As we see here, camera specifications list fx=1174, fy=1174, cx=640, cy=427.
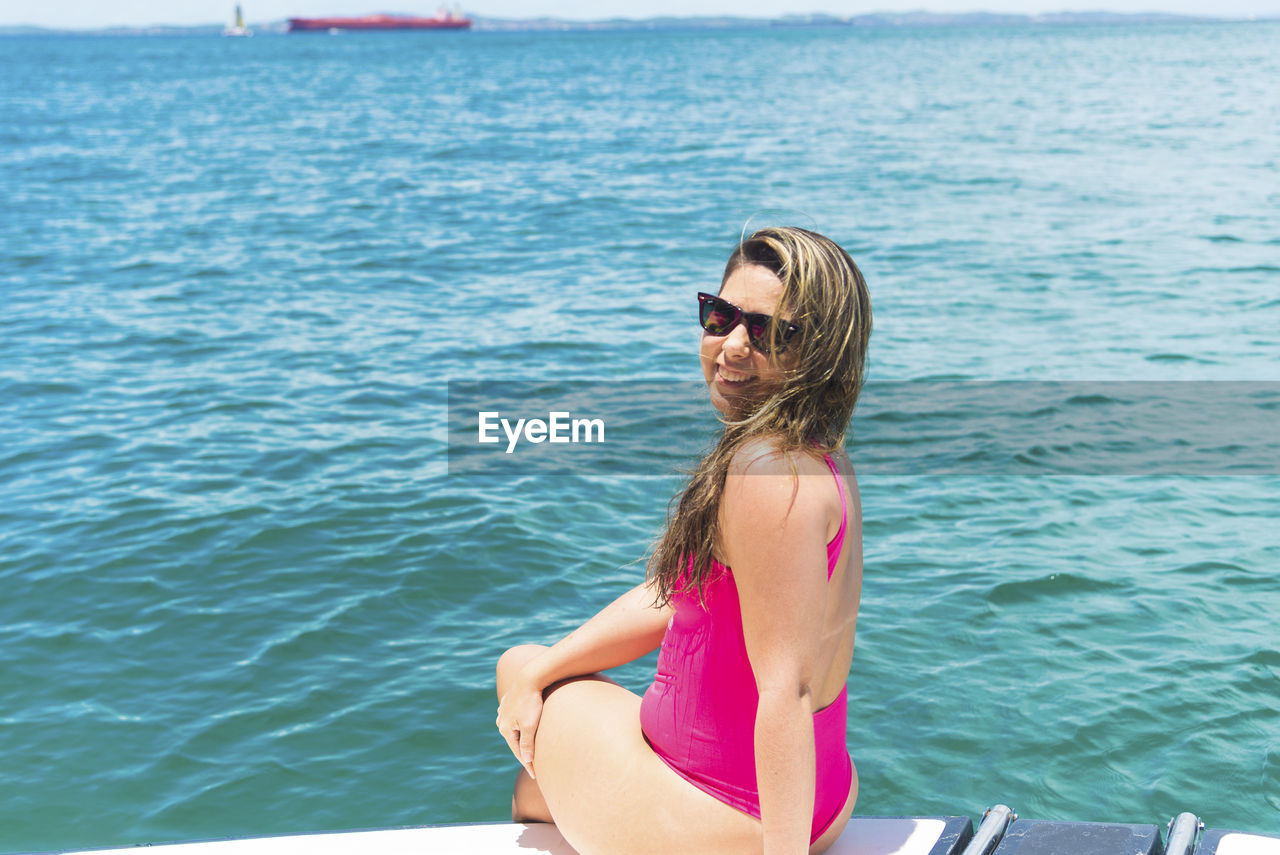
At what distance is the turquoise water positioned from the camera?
16.4 ft

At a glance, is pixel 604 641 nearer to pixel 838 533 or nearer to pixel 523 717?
pixel 523 717

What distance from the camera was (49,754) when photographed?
5078 mm

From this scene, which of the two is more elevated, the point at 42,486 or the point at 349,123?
the point at 349,123

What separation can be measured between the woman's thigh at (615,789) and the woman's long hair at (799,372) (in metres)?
0.41

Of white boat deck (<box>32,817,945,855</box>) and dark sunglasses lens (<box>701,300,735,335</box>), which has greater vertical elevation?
dark sunglasses lens (<box>701,300,735,335</box>)

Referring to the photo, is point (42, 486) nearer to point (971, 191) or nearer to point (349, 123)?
point (971, 191)

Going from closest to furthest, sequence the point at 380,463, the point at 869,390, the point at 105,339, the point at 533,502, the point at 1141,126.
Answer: the point at 533,502
the point at 380,463
the point at 869,390
the point at 105,339
the point at 1141,126

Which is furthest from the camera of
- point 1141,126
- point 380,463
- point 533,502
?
point 1141,126

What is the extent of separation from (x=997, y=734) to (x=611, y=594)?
2261 mm

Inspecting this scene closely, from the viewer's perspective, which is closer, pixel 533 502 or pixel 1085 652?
pixel 1085 652

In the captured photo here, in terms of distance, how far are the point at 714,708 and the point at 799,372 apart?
2.31 ft

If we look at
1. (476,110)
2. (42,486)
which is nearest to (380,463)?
(42,486)

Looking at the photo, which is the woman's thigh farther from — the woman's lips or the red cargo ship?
the red cargo ship

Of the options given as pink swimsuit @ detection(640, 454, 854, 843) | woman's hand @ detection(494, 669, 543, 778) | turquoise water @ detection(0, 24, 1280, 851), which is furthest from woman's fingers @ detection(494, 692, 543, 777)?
turquoise water @ detection(0, 24, 1280, 851)
